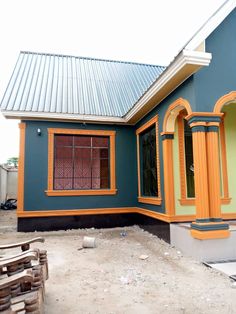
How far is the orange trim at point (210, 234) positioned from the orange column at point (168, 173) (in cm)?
103

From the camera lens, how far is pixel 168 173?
17.2ft

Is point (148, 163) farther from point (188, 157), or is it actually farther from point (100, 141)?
point (100, 141)

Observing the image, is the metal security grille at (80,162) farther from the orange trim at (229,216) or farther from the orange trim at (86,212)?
the orange trim at (229,216)

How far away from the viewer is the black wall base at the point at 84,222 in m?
6.52

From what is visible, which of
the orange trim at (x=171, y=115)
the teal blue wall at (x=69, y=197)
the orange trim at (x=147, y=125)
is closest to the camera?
the orange trim at (x=171, y=115)

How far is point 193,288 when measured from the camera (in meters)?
3.03

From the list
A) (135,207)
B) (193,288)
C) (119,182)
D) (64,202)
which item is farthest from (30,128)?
(193,288)

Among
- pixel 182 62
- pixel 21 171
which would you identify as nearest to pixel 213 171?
pixel 182 62

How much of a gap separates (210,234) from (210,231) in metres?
0.05

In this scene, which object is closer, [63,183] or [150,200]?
[150,200]

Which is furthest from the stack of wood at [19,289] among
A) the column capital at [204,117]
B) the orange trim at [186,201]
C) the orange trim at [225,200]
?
the orange trim at [225,200]

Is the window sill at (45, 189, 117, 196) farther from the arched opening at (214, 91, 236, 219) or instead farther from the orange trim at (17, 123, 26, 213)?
the arched opening at (214, 91, 236, 219)

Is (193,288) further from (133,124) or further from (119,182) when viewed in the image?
(133,124)

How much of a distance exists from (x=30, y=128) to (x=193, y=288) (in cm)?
557
